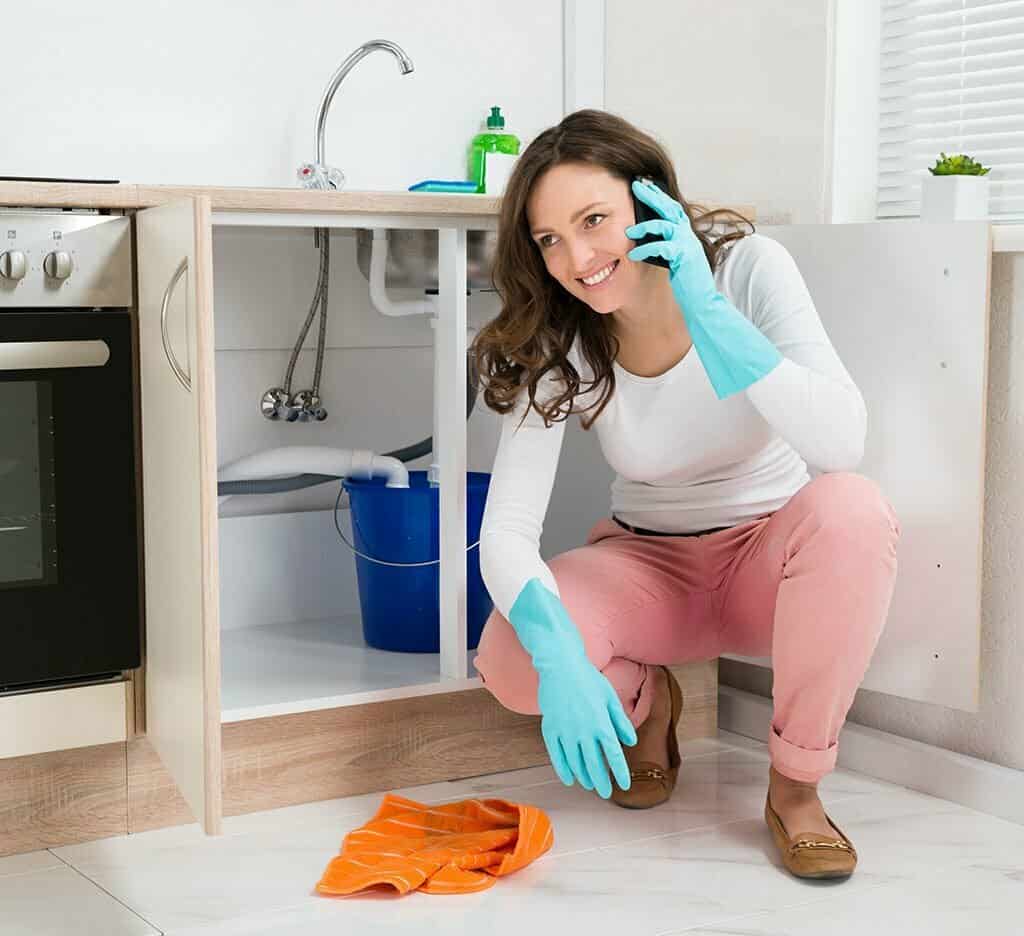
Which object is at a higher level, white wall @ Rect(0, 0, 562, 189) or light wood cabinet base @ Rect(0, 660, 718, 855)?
white wall @ Rect(0, 0, 562, 189)

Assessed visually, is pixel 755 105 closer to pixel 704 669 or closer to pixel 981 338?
pixel 981 338

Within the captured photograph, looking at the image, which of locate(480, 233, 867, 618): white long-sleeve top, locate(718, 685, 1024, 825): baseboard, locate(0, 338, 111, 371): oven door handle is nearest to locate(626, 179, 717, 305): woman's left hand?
locate(480, 233, 867, 618): white long-sleeve top

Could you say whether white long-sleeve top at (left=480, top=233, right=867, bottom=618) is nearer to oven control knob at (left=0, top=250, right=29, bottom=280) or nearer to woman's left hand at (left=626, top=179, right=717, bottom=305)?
woman's left hand at (left=626, top=179, right=717, bottom=305)

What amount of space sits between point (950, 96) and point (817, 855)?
1143mm

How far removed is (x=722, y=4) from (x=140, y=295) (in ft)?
3.89

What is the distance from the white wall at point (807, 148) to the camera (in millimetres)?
1960

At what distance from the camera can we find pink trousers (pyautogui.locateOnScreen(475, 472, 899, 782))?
5.70ft

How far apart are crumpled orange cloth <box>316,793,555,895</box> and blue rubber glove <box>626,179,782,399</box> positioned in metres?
0.58

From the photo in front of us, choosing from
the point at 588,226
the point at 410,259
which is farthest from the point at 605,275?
the point at 410,259

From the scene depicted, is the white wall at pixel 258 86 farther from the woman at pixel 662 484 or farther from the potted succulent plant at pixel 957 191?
the potted succulent plant at pixel 957 191

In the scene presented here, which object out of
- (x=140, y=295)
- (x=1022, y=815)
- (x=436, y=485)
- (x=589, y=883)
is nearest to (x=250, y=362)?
(x=436, y=485)

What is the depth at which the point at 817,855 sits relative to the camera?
173 centimetres

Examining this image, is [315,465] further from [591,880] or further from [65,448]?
[591,880]

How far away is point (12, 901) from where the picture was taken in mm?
1688
